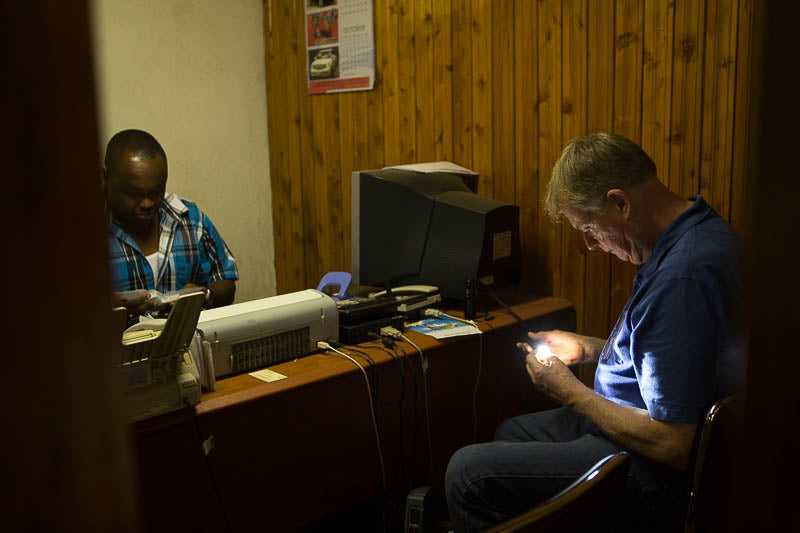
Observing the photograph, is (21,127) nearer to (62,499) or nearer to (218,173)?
(62,499)

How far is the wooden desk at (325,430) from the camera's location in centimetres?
150

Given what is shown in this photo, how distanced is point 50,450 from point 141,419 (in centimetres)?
121

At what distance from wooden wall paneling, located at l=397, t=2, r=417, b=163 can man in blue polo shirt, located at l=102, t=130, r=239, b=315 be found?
99 centimetres

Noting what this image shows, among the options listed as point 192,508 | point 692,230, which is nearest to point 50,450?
point 192,508

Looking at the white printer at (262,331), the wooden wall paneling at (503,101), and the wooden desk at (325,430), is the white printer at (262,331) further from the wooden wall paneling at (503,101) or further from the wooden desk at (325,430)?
the wooden wall paneling at (503,101)

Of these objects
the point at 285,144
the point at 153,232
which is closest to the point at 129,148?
the point at 153,232

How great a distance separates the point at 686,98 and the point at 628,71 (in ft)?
0.77

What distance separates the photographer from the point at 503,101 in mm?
2629

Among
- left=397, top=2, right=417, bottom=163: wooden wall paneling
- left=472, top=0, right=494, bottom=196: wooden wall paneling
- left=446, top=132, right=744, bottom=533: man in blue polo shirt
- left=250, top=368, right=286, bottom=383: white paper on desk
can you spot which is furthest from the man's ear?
left=397, top=2, right=417, bottom=163: wooden wall paneling

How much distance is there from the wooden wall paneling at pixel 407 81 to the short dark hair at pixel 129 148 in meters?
1.18

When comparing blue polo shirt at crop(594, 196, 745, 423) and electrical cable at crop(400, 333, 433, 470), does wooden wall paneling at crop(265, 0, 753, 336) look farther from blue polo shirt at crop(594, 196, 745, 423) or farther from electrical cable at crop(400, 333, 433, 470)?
electrical cable at crop(400, 333, 433, 470)

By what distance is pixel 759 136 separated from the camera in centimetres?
31

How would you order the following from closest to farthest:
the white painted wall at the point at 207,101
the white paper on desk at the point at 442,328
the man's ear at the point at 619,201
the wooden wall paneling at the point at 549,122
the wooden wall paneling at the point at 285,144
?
the man's ear at the point at 619,201 < the white paper on desk at the point at 442,328 < the wooden wall paneling at the point at 549,122 < the white painted wall at the point at 207,101 < the wooden wall paneling at the point at 285,144

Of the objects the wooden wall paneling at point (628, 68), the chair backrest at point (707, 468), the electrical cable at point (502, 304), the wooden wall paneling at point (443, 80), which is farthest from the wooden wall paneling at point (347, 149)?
the chair backrest at point (707, 468)
